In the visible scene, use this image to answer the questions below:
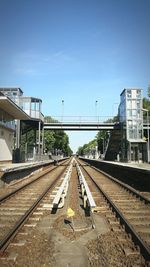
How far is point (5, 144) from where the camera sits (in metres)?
26.1

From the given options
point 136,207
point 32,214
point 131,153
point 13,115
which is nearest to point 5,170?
point 32,214

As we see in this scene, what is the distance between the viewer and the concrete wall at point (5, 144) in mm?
24617

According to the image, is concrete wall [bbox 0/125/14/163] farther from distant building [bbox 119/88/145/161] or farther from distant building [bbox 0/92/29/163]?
distant building [bbox 119/88/145/161]

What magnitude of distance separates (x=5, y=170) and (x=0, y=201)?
181 inches

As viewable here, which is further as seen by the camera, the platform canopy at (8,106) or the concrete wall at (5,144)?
the concrete wall at (5,144)

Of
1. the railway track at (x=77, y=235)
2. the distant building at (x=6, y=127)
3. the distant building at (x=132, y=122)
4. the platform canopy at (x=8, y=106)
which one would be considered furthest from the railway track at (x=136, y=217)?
the distant building at (x=132, y=122)

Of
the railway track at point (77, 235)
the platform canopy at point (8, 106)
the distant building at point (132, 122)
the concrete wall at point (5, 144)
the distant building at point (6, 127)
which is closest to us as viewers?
the railway track at point (77, 235)

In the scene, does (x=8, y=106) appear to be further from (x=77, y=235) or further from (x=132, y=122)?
(x=132, y=122)

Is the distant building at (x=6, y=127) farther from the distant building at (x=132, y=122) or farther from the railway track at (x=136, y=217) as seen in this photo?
the distant building at (x=132, y=122)

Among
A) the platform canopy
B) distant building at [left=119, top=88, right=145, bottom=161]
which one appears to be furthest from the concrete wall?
distant building at [left=119, top=88, right=145, bottom=161]

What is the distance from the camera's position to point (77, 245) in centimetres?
564

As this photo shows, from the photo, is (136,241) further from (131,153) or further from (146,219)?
(131,153)

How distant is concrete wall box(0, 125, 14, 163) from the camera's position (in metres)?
24.6

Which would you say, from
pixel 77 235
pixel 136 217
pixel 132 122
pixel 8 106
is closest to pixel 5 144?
pixel 8 106
